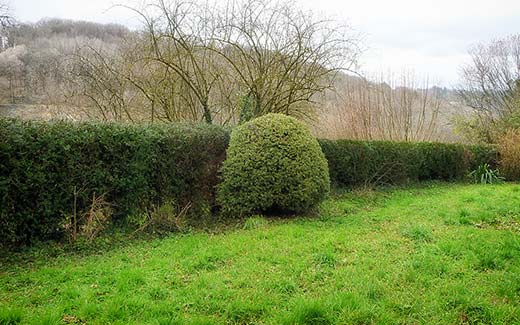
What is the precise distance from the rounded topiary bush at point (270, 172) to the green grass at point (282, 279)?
0.77 m

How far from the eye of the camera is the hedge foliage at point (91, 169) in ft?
14.6

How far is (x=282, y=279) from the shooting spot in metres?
3.58

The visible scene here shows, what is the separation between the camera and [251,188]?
648 cm

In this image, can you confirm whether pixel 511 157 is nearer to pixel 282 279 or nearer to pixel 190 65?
pixel 190 65

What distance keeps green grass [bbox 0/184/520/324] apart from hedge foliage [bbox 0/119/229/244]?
0.60 m

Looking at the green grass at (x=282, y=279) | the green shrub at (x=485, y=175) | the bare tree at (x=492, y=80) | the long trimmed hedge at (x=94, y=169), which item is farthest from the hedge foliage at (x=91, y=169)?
the bare tree at (x=492, y=80)

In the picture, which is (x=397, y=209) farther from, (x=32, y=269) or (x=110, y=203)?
(x=32, y=269)

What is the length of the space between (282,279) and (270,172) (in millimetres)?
3081

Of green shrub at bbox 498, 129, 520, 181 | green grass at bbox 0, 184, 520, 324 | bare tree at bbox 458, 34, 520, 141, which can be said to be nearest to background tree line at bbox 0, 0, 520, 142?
green grass at bbox 0, 184, 520, 324

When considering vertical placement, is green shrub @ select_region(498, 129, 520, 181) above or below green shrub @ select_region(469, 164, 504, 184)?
above

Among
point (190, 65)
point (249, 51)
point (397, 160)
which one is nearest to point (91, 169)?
point (190, 65)

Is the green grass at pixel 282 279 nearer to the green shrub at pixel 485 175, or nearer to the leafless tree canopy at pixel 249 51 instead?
the leafless tree canopy at pixel 249 51

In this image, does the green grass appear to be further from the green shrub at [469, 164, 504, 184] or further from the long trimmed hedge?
Answer: the green shrub at [469, 164, 504, 184]

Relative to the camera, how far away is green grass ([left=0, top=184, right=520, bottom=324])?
2.89m
